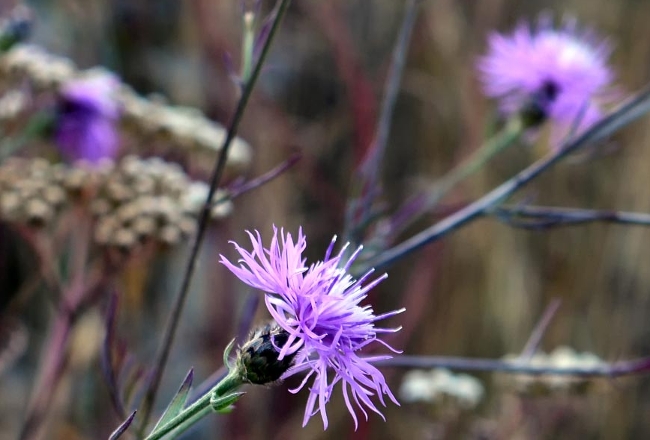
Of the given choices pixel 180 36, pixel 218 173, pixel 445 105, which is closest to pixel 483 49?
pixel 445 105

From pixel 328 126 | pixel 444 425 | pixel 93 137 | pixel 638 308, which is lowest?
pixel 638 308

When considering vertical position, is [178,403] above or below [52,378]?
above

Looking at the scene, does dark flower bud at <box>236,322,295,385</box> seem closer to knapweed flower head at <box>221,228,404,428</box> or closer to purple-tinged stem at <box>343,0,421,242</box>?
knapweed flower head at <box>221,228,404,428</box>

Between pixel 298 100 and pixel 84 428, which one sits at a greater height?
pixel 298 100

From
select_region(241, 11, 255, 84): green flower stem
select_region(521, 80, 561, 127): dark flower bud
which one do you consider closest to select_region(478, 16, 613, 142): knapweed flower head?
select_region(521, 80, 561, 127): dark flower bud

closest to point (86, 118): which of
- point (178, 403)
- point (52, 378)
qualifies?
point (52, 378)

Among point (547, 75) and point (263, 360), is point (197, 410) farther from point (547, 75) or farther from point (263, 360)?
point (547, 75)

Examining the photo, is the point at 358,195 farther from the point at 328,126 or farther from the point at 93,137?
the point at 328,126
